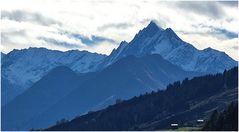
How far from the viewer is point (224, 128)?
530 ft

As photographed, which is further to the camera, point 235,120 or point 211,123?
point 211,123

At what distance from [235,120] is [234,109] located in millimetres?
12442

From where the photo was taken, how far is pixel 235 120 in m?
159

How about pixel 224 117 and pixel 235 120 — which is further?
pixel 224 117

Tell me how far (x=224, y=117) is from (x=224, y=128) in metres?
9.25

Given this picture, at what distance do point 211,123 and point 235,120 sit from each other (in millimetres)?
18493

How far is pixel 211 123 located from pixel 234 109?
9144 mm

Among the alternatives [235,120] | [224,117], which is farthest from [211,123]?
[235,120]

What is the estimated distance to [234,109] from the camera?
17138cm

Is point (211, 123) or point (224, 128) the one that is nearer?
point (224, 128)

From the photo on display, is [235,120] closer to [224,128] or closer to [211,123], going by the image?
[224,128]

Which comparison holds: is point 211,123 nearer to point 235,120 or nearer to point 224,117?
point 224,117

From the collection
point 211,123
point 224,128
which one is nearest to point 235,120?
point 224,128

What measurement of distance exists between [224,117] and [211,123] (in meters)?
7.57
